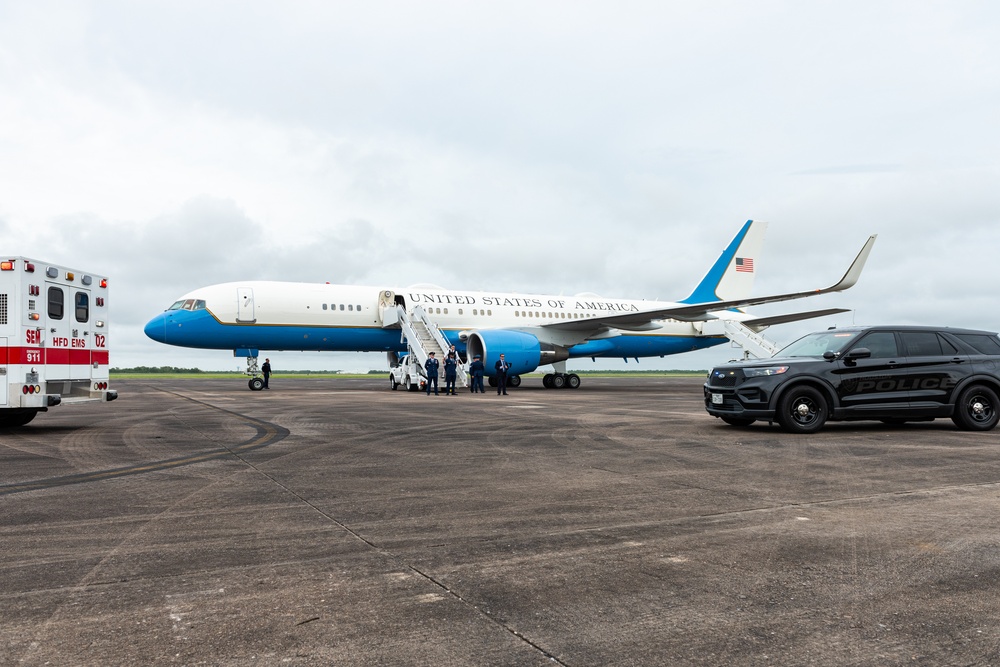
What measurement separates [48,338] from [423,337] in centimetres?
1663

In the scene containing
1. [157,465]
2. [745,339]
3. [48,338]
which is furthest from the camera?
[745,339]

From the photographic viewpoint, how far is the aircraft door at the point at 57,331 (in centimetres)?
1176

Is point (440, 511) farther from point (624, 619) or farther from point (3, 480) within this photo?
point (3, 480)

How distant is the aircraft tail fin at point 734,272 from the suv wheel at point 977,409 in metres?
24.0

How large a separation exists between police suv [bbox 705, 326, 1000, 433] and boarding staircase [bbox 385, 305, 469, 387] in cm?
1554

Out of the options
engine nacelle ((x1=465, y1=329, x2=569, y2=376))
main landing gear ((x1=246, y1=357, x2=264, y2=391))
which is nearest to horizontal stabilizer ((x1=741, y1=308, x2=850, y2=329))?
engine nacelle ((x1=465, y1=329, x2=569, y2=376))

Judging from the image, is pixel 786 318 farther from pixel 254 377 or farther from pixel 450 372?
pixel 254 377

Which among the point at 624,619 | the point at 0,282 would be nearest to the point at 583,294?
the point at 0,282

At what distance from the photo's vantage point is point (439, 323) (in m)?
29.1

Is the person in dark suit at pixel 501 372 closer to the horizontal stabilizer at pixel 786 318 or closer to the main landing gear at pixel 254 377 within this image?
the main landing gear at pixel 254 377

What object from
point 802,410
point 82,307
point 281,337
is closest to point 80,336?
point 82,307

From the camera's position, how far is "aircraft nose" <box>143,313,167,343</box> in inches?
972

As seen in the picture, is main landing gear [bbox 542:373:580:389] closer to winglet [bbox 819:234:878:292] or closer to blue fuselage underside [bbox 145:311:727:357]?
blue fuselage underside [bbox 145:311:727:357]

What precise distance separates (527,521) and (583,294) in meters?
29.3
